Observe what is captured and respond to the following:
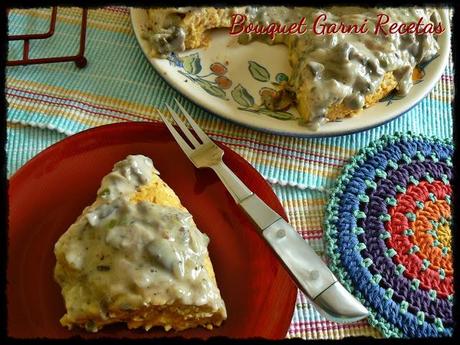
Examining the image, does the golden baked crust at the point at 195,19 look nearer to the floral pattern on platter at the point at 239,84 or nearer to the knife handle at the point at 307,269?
the floral pattern on platter at the point at 239,84

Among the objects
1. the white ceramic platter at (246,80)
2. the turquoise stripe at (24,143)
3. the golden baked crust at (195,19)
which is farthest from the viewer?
the golden baked crust at (195,19)

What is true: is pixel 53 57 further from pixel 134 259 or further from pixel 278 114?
pixel 134 259

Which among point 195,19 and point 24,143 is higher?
point 195,19

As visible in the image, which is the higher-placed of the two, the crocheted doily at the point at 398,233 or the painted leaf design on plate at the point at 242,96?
the painted leaf design on plate at the point at 242,96

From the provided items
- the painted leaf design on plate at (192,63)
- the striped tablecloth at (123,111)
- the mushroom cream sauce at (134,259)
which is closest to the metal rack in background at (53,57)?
the striped tablecloth at (123,111)

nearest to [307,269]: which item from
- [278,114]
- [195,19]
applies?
[278,114]

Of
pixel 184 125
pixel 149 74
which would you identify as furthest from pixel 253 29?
pixel 184 125

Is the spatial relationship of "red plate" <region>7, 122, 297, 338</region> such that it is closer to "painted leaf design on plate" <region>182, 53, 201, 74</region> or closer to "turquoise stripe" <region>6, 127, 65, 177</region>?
"turquoise stripe" <region>6, 127, 65, 177</region>
